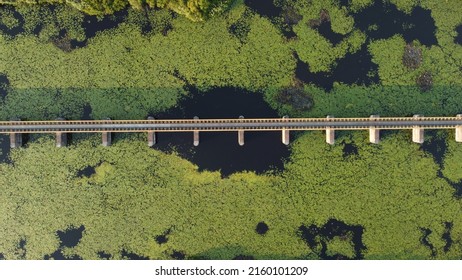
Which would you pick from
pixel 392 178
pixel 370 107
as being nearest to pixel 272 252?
pixel 392 178

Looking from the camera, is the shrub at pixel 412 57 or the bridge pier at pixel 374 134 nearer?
the bridge pier at pixel 374 134

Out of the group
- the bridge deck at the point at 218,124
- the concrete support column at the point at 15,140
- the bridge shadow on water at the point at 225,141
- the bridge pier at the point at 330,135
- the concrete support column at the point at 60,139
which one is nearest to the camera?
the bridge deck at the point at 218,124

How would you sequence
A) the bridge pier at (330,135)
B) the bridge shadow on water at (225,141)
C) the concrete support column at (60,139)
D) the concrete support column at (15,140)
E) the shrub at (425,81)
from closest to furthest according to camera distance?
the bridge pier at (330,135) → the concrete support column at (60,139) → the concrete support column at (15,140) → the shrub at (425,81) → the bridge shadow on water at (225,141)

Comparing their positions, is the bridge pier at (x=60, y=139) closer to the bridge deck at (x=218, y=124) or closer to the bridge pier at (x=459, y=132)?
the bridge deck at (x=218, y=124)

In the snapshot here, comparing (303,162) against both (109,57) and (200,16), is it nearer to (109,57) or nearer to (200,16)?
(200,16)

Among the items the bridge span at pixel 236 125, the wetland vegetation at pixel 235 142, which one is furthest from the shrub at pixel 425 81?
the bridge span at pixel 236 125

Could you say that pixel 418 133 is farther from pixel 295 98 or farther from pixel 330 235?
pixel 330 235
